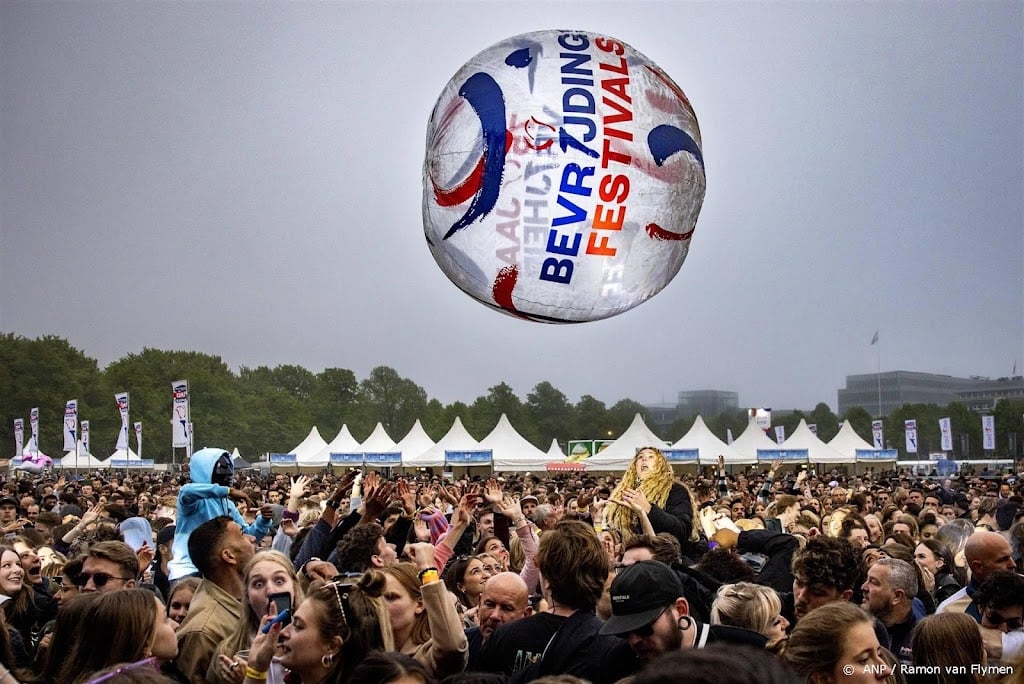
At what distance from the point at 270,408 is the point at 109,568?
104m

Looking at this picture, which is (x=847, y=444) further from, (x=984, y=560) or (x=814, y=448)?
(x=984, y=560)

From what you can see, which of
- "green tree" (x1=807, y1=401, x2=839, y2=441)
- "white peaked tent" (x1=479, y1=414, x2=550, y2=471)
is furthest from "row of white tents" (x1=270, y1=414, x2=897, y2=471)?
"green tree" (x1=807, y1=401, x2=839, y2=441)

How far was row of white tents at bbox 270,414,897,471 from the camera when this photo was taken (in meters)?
37.2

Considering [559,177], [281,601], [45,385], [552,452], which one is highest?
[45,385]

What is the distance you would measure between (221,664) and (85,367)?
97422 millimetres

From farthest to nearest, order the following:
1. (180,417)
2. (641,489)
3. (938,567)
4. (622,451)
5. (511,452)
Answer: (511,452) < (622,451) < (180,417) < (641,489) < (938,567)

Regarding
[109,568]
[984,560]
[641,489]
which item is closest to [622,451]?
[641,489]

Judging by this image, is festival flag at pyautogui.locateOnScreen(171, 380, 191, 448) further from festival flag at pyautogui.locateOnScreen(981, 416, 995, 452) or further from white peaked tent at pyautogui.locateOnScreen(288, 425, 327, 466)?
festival flag at pyautogui.locateOnScreen(981, 416, 995, 452)

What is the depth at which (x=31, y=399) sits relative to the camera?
85625 mm

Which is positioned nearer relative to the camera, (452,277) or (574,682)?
(574,682)

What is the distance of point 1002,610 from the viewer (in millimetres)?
4543

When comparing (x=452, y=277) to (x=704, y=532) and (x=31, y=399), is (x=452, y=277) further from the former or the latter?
(x=31, y=399)

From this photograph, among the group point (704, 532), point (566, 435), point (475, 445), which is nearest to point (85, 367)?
point (566, 435)

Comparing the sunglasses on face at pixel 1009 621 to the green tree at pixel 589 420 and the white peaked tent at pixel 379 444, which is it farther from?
the green tree at pixel 589 420
